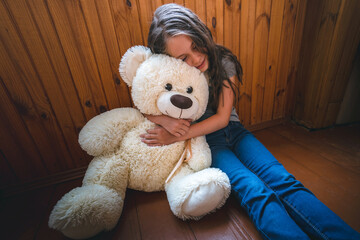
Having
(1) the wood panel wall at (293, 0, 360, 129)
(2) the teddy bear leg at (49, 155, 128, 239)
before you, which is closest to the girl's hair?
(2) the teddy bear leg at (49, 155, 128, 239)

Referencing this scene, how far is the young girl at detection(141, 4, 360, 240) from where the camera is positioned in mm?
533

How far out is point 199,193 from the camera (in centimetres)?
60

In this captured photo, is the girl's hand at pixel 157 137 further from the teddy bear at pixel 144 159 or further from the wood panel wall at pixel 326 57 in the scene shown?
the wood panel wall at pixel 326 57

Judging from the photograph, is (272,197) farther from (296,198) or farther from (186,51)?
(186,51)

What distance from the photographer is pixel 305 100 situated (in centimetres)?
124

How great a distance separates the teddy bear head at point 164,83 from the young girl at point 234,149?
0.20ft

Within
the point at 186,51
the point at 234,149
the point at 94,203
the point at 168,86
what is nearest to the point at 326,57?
the point at 234,149

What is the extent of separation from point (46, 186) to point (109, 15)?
94 cm

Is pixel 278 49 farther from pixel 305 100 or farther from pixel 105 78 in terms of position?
pixel 105 78

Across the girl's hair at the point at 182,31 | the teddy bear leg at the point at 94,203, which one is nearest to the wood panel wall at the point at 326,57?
the girl's hair at the point at 182,31

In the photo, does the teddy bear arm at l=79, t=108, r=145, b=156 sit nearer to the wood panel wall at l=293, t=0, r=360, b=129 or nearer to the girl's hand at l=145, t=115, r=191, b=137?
the girl's hand at l=145, t=115, r=191, b=137

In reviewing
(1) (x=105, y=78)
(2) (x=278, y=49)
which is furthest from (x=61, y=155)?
(2) (x=278, y=49)

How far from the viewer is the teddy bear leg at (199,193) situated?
60cm

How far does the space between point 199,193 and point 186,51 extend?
20.6 inches
